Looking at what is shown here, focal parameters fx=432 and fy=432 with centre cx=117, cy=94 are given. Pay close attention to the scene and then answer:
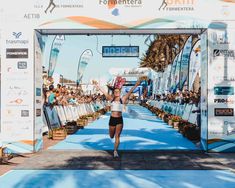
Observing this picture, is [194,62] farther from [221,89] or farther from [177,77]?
[221,89]

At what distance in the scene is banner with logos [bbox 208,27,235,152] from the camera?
12406 mm

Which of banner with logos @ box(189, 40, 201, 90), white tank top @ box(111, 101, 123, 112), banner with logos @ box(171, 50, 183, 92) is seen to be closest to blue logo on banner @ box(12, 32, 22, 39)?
white tank top @ box(111, 101, 123, 112)

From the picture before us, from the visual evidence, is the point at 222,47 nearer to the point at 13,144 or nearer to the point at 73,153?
the point at 73,153

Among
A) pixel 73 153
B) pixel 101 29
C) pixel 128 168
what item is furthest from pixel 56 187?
pixel 101 29

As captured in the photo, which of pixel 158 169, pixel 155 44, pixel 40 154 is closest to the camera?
pixel 158 169

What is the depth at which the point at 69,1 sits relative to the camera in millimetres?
12461

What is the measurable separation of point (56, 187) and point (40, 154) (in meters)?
4.48

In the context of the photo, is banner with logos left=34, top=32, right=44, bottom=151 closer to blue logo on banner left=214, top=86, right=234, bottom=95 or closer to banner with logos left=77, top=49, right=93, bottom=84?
blue logo on banner left=214, top=86, right=234, bottom=95

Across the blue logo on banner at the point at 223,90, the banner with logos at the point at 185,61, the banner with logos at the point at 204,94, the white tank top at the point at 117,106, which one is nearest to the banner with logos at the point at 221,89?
the blue logo on banner at the point at 223,90

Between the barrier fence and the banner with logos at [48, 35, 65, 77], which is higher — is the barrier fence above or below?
below

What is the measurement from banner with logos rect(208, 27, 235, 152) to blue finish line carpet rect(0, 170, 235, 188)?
3.27m

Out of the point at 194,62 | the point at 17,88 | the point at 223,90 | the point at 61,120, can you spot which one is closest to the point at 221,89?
the point at 223,90

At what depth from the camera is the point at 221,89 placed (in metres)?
12.4

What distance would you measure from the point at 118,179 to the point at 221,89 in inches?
211
